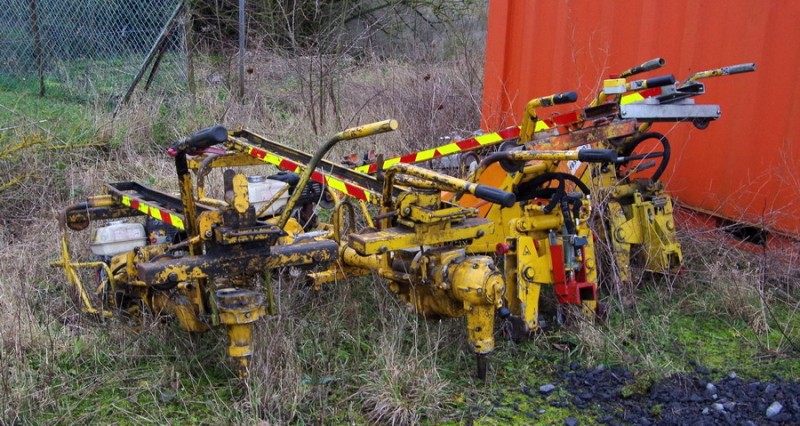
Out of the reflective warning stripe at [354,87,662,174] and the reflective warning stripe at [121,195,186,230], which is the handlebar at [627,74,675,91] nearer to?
the reflective warning stripe at [354,87,662,174]

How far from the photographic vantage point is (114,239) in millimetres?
4070

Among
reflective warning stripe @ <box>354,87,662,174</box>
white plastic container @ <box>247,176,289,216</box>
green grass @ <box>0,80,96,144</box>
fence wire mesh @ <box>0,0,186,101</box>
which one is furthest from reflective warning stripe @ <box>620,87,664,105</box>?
fence wire mesh @ <box>0,0,186,101</box>

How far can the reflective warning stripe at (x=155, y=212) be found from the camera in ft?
11.4

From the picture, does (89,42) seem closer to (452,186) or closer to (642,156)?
(642,156)

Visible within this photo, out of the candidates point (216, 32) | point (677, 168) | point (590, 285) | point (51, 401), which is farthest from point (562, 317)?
point (216, 32)

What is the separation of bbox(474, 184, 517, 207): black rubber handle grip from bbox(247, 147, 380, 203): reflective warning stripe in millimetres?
955

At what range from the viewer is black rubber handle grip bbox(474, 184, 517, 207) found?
280 cm

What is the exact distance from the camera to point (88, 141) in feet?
22.0

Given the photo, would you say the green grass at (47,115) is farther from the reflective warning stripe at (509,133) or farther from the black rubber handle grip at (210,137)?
the black rubber handle grip at (210,137)

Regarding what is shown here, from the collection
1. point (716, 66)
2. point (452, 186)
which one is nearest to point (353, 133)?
point (452, 186)

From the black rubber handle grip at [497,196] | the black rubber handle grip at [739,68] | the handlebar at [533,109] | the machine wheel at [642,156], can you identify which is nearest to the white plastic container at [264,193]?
the handlebar at [533,109]

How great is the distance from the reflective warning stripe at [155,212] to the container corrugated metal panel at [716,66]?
10.0 ft

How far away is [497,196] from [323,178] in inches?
58.7

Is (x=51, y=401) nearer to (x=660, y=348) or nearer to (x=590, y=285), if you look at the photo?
(x=590, y=285)
